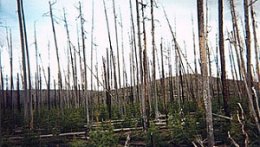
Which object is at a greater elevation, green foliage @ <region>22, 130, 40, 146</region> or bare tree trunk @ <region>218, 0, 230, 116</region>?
bare tree trunk @ <region>218, 0, 230, 116</region>

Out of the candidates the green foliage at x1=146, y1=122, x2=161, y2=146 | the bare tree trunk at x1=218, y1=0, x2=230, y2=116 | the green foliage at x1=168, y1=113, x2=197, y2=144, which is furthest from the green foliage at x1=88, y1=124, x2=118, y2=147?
the bare tree trunk at x1=218, y1=0, x2=230, y2=116

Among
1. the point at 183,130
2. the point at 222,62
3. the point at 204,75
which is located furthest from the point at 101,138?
the point at 222,62

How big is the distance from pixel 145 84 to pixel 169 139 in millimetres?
1525

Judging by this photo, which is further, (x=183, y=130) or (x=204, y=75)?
(x=183, y=130)

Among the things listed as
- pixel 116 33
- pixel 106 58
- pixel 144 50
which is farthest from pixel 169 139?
pixel 106 58

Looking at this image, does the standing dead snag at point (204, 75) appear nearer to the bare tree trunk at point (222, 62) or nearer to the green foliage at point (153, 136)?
the green foliage at point (153, 136)

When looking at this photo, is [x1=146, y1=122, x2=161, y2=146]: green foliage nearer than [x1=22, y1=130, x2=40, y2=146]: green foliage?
Yes

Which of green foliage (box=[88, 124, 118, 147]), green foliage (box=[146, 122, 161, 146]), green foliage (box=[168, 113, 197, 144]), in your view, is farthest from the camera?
green foliage (box=[168, 113, 197, 144])

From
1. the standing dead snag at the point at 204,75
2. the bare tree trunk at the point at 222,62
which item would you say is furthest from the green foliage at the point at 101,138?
the bare tree trunk at the point at 222,62

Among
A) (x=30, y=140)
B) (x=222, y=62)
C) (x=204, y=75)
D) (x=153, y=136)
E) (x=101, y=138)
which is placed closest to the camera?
(x=204, y=75)

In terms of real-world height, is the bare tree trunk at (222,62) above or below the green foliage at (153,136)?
above

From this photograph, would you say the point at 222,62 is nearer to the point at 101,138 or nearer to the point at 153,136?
the point at 153,136

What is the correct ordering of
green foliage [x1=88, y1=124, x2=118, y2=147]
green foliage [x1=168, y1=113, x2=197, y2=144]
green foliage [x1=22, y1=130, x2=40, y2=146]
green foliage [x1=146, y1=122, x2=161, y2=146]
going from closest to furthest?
green foliage [x1=88, y1=124, x2=118, y2=147], green foliage [x1=146, y1=122, x2=161, y2=146], green foliage [x1=168, y1=113, x2=197, y2=144], green foliage [x1=22, y1=130, x2=40, y2=146]

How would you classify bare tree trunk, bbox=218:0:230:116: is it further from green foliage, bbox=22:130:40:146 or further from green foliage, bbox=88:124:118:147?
green foliage, bbox=22:130:40:146
